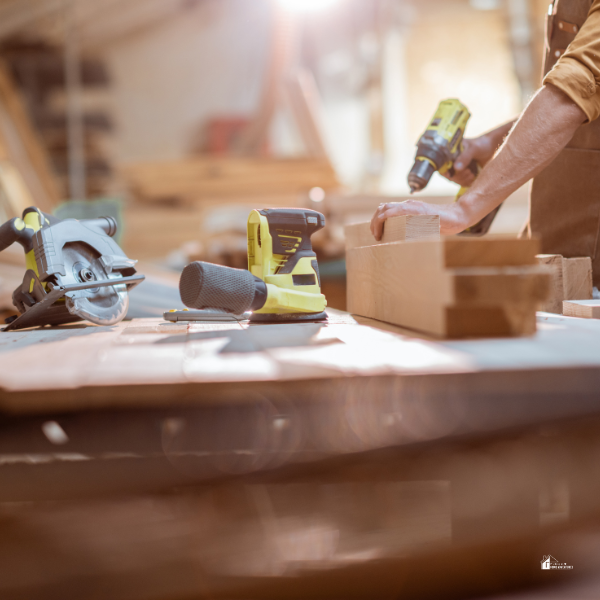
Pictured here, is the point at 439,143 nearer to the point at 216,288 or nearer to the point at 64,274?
the point at 216,288

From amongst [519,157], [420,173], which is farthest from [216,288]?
[420,173]

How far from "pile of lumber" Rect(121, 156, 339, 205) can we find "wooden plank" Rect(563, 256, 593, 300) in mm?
4426

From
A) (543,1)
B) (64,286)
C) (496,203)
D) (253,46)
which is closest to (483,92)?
(543,1)

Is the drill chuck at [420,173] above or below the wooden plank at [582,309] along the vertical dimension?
above

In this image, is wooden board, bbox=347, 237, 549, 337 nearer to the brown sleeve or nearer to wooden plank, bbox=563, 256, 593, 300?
the brown sleeve

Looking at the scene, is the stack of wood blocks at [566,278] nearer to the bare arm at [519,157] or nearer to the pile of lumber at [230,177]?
the bare arm at [519,157]

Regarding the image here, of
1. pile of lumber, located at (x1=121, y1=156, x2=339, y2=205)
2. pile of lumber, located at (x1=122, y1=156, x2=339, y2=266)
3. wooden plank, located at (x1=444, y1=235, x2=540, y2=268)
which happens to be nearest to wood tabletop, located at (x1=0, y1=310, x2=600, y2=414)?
wooden plank, located at (x1=444, y1=235, x2=540, y2=268)

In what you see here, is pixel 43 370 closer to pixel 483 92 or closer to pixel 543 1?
pixel 543 1

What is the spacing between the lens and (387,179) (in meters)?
7.61

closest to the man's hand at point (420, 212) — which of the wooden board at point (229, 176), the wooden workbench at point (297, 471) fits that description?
the wooden workbench at point (297, 471)

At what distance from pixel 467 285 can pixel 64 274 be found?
0.91 metres

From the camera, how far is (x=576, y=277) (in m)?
1.56

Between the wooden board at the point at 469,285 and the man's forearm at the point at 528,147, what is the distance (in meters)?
0.32

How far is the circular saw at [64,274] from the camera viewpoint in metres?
1.26
